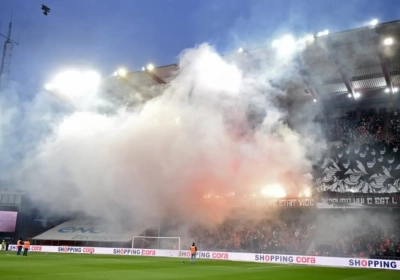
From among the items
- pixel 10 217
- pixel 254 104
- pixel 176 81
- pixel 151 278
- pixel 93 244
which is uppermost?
pixel 176 81

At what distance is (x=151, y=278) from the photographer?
14797mm

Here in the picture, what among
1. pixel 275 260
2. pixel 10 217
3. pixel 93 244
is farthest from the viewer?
pixel 10 217

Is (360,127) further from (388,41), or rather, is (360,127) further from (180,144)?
(180,144)

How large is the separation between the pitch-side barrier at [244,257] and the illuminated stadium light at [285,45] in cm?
1350

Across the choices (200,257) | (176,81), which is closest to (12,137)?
(176,81)

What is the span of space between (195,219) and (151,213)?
3.72 m

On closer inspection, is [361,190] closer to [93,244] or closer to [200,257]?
[200,257]

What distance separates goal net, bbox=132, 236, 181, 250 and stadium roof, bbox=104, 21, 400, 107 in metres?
12.2

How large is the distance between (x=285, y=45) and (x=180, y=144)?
9069mm

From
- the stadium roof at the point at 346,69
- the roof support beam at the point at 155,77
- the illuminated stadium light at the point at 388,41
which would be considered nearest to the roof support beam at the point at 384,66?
the stadium roof at the point at 346,69

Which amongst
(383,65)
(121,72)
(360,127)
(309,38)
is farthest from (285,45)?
(360,127)

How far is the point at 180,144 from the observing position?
26.3 metres

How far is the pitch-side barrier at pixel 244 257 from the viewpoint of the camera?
2502 cm

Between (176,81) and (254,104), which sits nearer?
(254,104)
